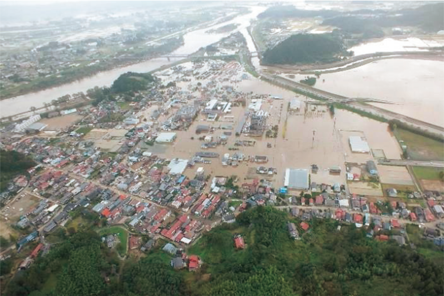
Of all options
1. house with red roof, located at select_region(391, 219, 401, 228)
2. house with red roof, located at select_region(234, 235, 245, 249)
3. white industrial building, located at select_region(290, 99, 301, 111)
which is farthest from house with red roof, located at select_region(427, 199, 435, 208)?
white industrial building, located at select_region(290, 99, 301, 111)

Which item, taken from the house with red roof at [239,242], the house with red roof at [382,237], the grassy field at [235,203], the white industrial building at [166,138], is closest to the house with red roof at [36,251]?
the house with red roof at [239,242]

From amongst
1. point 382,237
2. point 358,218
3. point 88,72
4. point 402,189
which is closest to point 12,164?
point 358,218

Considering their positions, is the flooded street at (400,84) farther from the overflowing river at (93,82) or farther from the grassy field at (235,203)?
the overflowing river at (93,82)

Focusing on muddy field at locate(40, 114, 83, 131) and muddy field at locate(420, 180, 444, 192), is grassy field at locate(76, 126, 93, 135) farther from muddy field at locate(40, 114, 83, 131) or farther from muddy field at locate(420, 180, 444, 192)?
muddy field at locate(420, 180, 444, 192)

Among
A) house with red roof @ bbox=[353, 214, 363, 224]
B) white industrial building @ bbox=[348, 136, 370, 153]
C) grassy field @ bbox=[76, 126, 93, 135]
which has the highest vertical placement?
house with red roof @ bbox=[353, 214, 363, 224]

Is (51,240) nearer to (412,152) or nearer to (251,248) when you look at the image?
(251,248)

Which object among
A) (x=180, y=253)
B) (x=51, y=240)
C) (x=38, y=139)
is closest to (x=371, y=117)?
(x=180, y=253)
